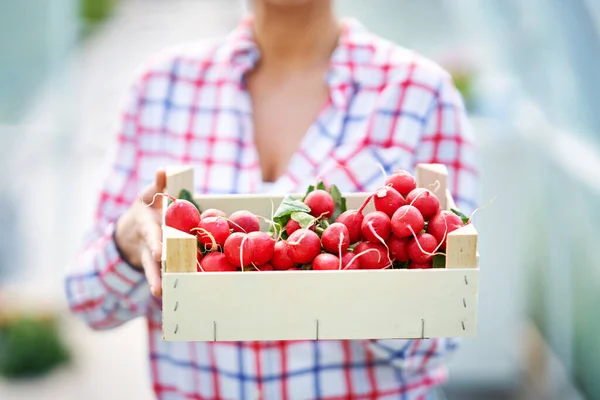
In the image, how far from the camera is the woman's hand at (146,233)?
4.35 ft

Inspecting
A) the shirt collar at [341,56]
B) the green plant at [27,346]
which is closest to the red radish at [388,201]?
the shirt collar at [341,56]

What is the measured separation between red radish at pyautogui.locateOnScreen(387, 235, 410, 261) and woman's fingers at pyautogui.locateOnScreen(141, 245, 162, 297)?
34cm

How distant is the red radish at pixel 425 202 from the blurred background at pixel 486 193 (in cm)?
153

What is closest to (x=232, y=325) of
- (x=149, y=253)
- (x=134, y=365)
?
(x=149, y=253)

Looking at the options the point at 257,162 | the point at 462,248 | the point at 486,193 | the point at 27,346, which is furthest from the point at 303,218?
the point at 27,346

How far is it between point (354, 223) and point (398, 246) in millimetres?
82

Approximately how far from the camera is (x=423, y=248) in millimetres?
1176

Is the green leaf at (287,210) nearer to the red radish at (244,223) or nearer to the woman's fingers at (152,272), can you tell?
the red radish at (244,223)

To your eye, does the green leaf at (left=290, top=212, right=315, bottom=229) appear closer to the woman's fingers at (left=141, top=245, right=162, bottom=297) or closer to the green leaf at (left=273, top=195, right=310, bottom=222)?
the green leaf at (left=273, top=195, right=310, bottom=222)

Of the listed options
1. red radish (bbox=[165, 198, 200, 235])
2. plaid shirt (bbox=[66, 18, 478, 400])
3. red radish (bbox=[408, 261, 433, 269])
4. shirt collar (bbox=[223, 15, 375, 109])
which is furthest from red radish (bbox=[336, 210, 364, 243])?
shirt collar (bbox=[223, 15, 375, 109])

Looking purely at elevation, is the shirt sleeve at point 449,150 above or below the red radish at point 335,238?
above

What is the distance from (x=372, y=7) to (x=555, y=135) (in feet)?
4.59

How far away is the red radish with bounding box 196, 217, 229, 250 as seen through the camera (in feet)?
3.97

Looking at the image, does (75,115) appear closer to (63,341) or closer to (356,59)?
(63,341)
